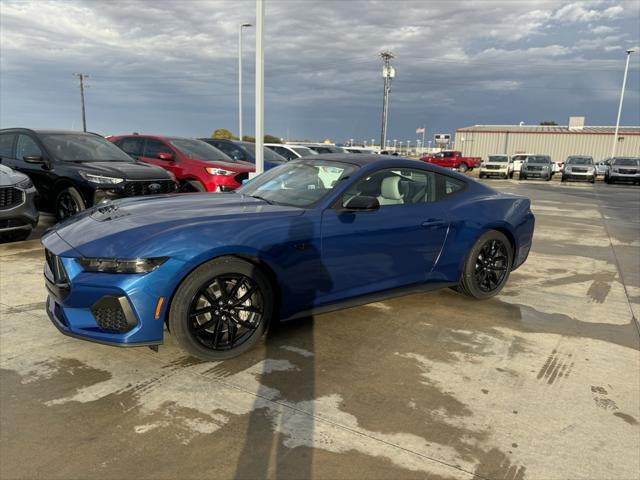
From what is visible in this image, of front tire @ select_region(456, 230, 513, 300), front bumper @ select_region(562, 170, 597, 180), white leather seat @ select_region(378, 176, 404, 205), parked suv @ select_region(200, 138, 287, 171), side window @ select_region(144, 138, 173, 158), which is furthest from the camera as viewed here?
front bumper @ select_region(562, 170, 597, 180)

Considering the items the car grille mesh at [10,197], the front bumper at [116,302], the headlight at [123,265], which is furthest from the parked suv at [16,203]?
the headlight at [123,265]

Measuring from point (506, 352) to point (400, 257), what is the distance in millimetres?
1109

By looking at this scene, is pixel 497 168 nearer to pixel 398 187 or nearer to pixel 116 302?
pixel 398 187

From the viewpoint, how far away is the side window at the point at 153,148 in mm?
9977

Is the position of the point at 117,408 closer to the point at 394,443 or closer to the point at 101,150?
the point at 394,443

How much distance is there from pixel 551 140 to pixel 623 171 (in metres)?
35.7

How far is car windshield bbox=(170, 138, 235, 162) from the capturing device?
9.74m

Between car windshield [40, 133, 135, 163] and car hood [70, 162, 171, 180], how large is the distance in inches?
11.1

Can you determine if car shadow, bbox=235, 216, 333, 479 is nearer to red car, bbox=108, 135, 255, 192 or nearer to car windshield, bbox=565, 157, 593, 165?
red car, bbox=108, 135, 255, 192

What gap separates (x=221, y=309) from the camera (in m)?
3.29

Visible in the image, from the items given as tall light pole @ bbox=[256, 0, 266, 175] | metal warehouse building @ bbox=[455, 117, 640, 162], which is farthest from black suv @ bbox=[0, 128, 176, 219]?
metal warehouse building @ bbox=[455, 117, 640, 162]

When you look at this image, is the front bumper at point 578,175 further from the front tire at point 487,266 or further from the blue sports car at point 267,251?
the blue sports car at point 267,251

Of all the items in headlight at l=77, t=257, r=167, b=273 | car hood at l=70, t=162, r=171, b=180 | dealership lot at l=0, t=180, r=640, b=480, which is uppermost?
car hood at l=70, t=162, r=171, b=180

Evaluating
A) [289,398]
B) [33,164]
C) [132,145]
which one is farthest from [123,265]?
[132,145]
